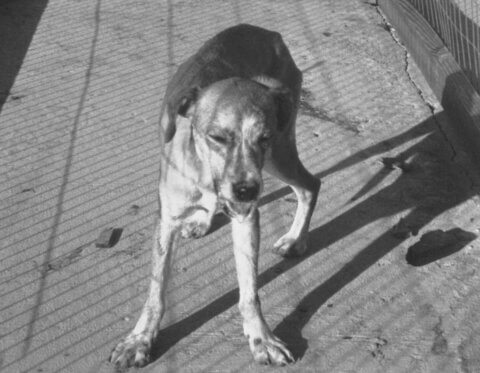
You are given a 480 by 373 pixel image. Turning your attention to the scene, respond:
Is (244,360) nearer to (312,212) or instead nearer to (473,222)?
(312,212)

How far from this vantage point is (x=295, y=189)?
465cm

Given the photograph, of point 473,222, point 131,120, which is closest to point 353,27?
point 131,120

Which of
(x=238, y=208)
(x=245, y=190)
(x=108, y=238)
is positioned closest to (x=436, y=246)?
(x=238, y=208)

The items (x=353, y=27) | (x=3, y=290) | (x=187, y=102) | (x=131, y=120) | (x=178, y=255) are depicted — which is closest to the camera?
(x=187, y=102)

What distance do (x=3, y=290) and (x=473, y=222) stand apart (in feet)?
8.60

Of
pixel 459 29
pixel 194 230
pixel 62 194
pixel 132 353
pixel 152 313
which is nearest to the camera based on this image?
Result: pixel 132 353

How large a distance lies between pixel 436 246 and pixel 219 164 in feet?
5.15

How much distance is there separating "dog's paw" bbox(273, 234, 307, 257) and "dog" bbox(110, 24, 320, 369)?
47cm

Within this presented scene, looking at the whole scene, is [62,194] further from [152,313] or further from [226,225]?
[152,313]

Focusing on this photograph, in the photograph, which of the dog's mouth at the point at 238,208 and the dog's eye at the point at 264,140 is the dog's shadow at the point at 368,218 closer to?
the dog's mouth at the point at 238,208

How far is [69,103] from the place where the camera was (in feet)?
20.3

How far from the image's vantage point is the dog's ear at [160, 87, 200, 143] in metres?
3.79

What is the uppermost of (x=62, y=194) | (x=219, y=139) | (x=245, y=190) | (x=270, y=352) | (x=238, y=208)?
(x=219, y=139)

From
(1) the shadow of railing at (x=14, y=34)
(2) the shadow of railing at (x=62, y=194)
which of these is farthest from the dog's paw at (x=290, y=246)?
(1) the shadow of railing at (x=14, y=34)
